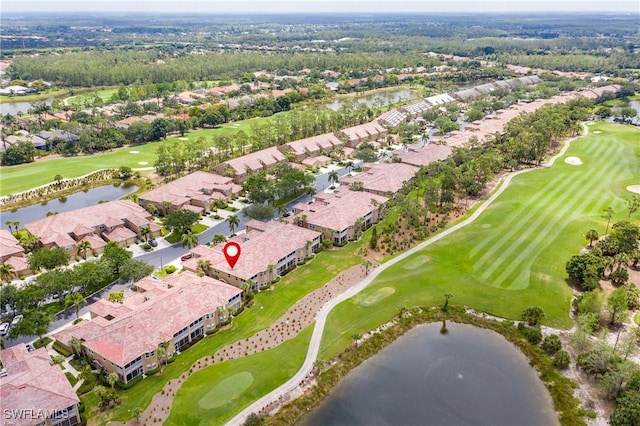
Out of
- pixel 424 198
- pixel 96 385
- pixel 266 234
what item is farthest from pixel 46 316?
pixel 424 198

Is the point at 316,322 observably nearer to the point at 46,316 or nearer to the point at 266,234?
the point at 266,234

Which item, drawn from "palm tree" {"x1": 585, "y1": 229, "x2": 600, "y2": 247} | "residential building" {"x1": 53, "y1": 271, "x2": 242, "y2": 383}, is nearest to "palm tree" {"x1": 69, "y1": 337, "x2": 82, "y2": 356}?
"residential building" {"x1": 53, "y1": 271, "x2": 242, "y2": 383}

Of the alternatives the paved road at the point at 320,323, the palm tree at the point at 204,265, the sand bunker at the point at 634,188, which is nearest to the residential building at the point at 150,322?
the palm tree at the point at 204,265

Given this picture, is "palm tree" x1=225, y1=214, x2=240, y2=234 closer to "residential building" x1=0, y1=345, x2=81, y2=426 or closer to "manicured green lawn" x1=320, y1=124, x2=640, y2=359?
"manicured green lawn" x1=320, y1=124, x2=640, y2=359

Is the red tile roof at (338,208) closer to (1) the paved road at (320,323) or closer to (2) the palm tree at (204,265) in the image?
(1) the paved road at (320,323)

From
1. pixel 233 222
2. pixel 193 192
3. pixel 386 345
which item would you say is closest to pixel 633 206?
pixel 386 345

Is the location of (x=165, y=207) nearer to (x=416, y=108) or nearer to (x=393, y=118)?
(x=393, y=118)
